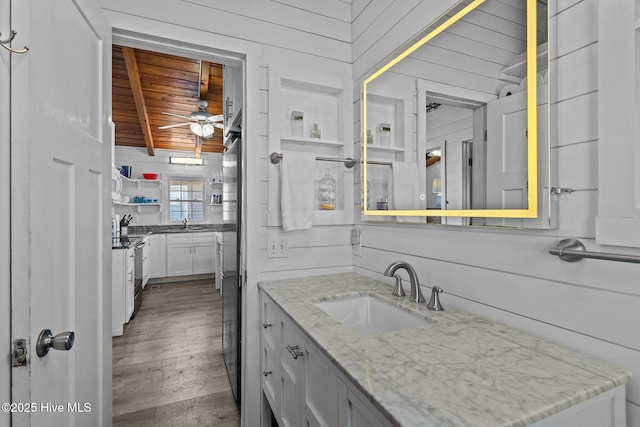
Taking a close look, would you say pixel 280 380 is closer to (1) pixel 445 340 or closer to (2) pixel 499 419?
(1) pixel 445 340

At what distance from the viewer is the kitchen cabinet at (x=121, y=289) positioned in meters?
3.15

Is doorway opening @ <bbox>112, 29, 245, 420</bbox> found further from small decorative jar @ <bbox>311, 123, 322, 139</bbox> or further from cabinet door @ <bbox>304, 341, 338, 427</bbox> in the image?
cabinet door @ <bbox>304, 341, 338, 427</bbox>

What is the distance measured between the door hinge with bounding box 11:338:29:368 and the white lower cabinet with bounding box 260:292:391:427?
2.50 feet

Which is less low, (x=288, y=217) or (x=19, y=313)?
(x=288, y=217)

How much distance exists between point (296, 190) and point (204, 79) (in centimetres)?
297

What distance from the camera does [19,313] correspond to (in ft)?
2.49

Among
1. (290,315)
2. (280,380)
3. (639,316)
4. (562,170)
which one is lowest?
(280,380)

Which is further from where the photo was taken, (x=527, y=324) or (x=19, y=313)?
(x=527, y=324)

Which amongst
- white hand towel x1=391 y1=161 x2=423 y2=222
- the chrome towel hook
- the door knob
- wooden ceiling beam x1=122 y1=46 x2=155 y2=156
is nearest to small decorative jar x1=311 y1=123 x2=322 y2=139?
white hand towel x1=391 y1=161 x2=423 y2=222

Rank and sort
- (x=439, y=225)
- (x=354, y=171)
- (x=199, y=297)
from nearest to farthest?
(x=439, y=225) → (x=354, y=171) → (x=199, y=297)

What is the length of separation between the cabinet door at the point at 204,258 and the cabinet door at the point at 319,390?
5380 millimetres

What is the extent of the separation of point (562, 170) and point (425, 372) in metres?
0.71

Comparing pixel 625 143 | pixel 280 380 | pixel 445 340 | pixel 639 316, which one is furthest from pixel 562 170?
pixel 280 380

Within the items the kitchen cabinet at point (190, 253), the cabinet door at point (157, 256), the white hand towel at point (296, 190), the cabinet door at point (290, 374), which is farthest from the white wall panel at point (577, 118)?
the cabinet door at point (157, 256)
